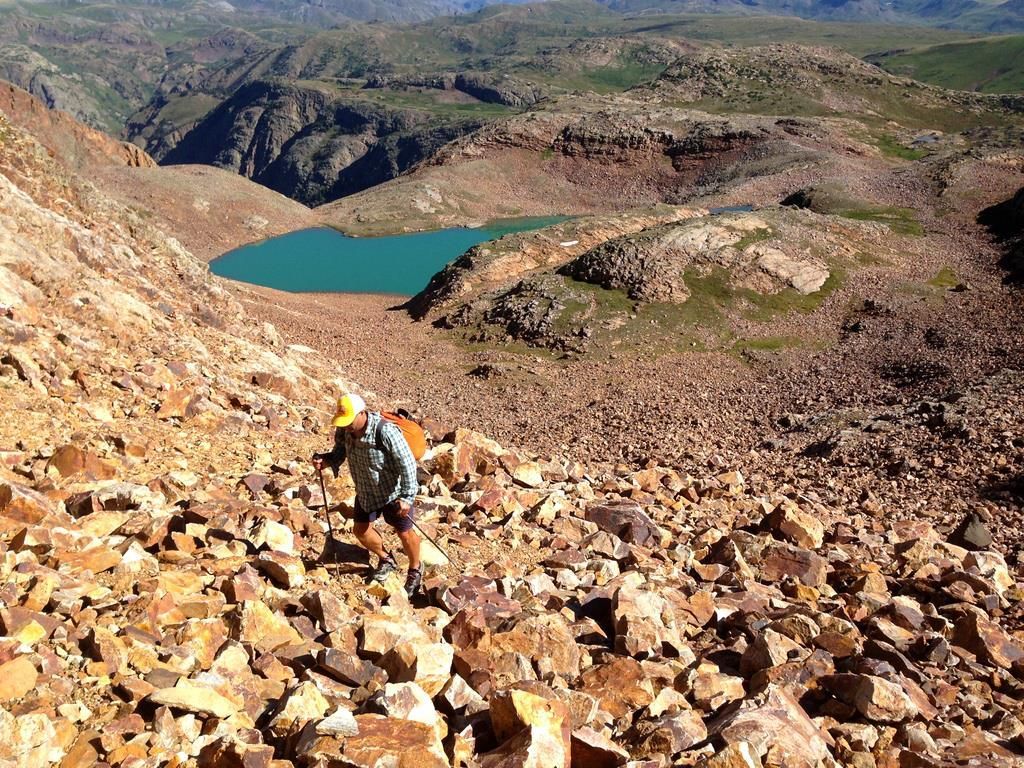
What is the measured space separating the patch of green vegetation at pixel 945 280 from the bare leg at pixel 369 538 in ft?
133

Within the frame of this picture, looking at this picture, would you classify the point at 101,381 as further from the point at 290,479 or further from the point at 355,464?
the point at 355,464

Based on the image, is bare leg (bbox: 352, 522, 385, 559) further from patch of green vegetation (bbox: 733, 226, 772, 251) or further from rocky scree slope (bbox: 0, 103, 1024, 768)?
patch of green vegetation (bbox: 733, 226, 772, 251)

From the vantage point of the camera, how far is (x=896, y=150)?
101m

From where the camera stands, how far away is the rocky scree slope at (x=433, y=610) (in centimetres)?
532

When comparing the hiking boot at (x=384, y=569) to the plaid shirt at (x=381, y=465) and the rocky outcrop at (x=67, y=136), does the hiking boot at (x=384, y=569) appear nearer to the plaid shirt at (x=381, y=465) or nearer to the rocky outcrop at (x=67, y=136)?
the plaid shirt at (x=381, y=465)

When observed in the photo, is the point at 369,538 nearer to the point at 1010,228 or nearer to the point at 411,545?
the point at 411,545

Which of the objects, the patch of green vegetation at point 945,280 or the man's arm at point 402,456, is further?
the patch of green vegetation at point 945,280

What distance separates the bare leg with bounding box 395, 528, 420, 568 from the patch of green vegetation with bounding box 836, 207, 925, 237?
5207cm

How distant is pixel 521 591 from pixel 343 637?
286 centimetres

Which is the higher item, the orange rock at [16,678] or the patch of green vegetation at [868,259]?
the orange rock at [16,678]

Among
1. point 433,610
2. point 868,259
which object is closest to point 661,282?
point 868,259

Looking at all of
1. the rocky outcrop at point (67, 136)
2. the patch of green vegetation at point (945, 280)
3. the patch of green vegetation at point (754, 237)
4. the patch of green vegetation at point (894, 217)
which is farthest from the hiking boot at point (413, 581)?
the rocky outcrop at point (67, 136)

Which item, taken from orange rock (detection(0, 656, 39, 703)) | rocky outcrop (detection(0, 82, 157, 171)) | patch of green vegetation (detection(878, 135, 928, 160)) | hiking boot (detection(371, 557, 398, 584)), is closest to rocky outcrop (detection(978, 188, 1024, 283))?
hiking boot (detection(371, 557, 398, 584))

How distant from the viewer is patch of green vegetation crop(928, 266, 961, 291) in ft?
132
